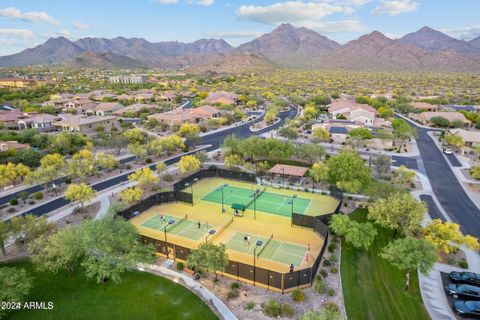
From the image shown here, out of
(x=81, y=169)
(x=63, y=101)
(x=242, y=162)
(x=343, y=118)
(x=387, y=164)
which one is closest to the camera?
(x=81, y=169)

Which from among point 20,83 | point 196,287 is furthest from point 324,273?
point 20,83

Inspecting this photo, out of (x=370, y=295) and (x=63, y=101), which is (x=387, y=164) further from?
(x=63, y=101)

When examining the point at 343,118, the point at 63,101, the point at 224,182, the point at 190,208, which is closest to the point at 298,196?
the point at 224,182

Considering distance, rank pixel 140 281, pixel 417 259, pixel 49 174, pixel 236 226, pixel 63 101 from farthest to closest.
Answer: pixel 63 101, pixel 49 174, pixel 236 226, pixel 140 281, pixel 417 259

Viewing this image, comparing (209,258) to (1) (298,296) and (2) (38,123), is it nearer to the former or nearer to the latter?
(1) (298,296)

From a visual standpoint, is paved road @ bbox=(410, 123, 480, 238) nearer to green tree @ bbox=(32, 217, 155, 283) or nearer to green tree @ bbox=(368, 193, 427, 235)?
green tree @ bbox=(368, 193, 427, 235)

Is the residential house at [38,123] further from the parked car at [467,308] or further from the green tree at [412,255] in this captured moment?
the parked car at [467,308]
